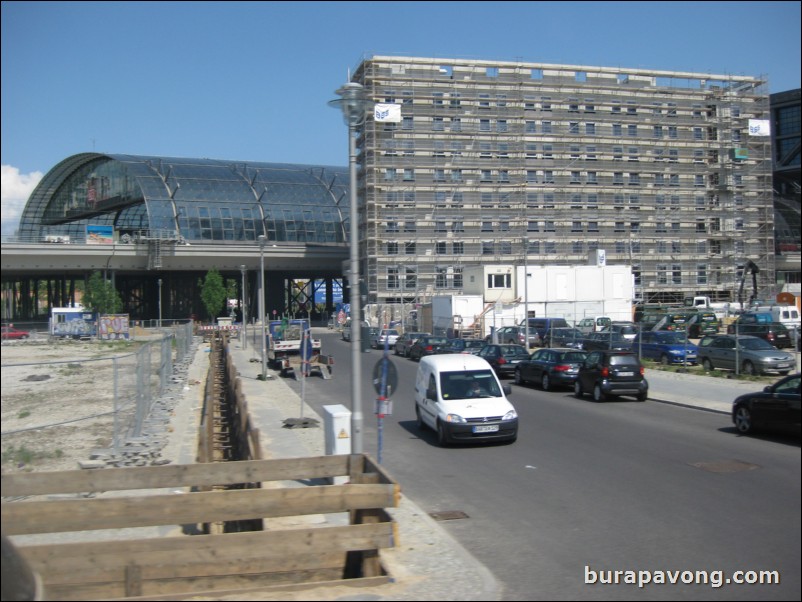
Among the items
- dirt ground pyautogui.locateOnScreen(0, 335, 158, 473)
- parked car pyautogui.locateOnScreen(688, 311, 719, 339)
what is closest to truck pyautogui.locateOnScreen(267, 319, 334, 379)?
dirt ground pyautogui.locateOnScreen(0, 335, 158, 473)

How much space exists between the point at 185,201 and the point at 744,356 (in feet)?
220

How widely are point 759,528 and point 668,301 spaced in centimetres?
7683

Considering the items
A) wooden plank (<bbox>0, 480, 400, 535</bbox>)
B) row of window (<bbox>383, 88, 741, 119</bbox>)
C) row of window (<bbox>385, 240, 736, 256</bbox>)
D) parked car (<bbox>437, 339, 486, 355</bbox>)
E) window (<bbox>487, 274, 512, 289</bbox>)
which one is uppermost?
row of window (<bbox>383, 88, 741, 119</bbox>)

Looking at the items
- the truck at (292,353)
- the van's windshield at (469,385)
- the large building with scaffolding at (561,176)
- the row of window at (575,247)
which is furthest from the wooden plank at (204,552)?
the row of window at (575,247)

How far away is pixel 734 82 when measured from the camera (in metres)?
83.7

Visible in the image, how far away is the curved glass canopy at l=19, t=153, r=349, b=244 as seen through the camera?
268 ft

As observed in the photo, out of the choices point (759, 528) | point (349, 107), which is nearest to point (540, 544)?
point (759, 528)

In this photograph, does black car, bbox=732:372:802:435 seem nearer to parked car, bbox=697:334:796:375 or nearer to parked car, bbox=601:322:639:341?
parked car, bbox=697:334:796:375

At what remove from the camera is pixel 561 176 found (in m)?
78.2

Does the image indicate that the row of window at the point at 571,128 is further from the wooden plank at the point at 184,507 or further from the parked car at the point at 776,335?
the wooden plank at the point at 184,507

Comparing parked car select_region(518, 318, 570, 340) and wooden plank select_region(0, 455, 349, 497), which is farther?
parked car select_region(518, 318, 570, 340)

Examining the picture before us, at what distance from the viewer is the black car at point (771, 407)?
1374 cm

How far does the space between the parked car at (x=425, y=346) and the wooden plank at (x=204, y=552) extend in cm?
3290

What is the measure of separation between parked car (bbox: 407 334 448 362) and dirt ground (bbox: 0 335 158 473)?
17300mm
